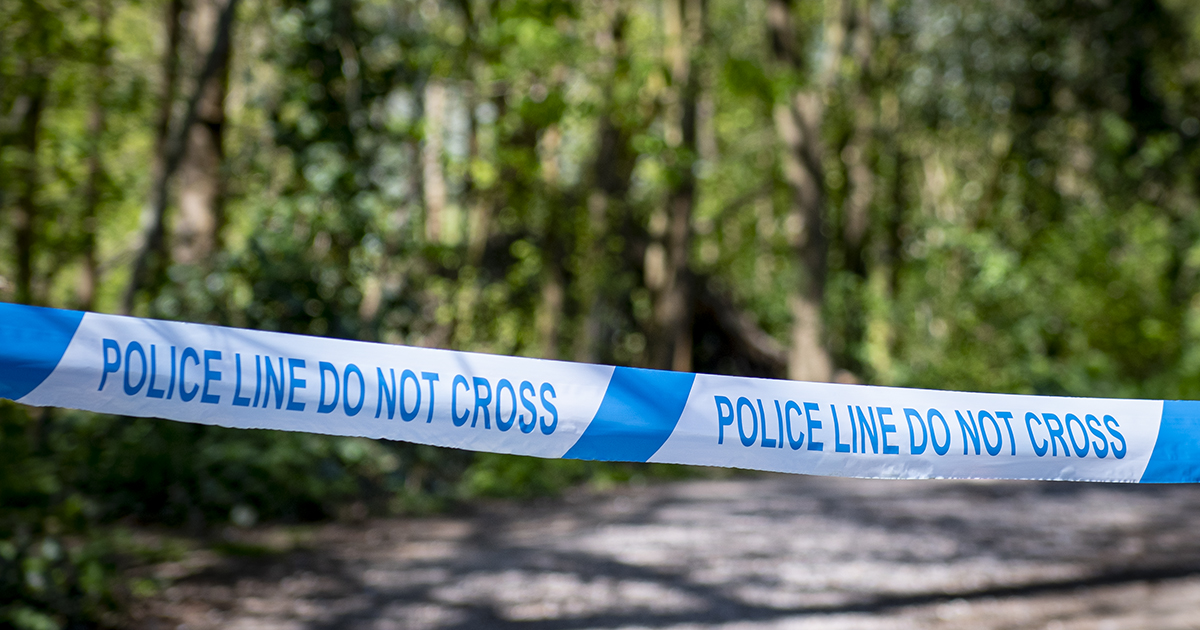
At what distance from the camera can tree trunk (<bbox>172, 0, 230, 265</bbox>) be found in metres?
8.10

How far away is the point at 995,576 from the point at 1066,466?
11.9ft

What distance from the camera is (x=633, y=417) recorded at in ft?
8.57

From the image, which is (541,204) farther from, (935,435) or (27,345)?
(27,345)

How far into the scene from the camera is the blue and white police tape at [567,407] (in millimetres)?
2340

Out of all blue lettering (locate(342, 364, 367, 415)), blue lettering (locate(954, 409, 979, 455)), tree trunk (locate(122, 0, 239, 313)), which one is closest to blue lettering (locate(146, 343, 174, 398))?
blue lettering (locate(342, 364, 367, 415))

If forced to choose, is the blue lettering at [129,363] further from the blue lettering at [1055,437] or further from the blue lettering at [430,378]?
the blue lettering at [1055,437]

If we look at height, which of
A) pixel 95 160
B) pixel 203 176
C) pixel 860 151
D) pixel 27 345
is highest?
pixel 860 151

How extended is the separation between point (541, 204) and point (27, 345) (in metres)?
10.6

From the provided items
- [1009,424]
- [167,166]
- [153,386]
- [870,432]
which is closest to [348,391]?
[153,386]

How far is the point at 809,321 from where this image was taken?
44.1ft

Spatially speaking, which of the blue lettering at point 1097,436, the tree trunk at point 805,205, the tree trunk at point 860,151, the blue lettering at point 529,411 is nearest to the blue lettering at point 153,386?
the blue lettering at point 529,411

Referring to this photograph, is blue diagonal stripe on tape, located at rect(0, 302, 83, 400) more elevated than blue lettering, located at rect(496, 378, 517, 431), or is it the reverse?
blue diagonal stripe on tape, located at rect(0, 302, 83, 400)

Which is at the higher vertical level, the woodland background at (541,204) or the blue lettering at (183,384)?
the woodland background at (541,204)

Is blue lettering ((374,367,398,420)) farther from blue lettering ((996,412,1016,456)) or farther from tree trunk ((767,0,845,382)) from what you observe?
tree trunk ((767,0,845,382))
